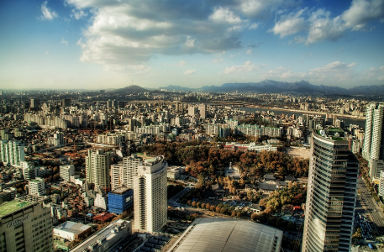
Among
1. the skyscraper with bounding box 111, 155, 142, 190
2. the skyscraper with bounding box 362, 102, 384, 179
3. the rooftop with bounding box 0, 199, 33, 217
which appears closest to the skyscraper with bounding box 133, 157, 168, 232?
the skyscraper with bounding box 111, 155, 142, 190

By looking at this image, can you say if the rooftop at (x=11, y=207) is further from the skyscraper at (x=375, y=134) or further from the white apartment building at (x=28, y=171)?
the skyscraper at (x=375, y=134)

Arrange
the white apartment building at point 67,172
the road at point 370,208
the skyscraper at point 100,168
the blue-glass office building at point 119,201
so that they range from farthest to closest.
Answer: the white apartment building at point 67,172, the skyscraper at point 100,168, the blue-glass office building at point 119,201, the road at point 370,208

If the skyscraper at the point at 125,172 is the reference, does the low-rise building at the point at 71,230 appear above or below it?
below

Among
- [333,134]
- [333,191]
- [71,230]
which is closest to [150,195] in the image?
[71,230]

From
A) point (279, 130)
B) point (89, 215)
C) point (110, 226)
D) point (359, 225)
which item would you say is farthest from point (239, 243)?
point (279, 130)

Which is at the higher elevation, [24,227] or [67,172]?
[24,227]

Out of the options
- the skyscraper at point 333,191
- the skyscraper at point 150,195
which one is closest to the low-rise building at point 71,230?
the skyscraper at point 150,195

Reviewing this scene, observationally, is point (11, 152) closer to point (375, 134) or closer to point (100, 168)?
point (100, 168)
